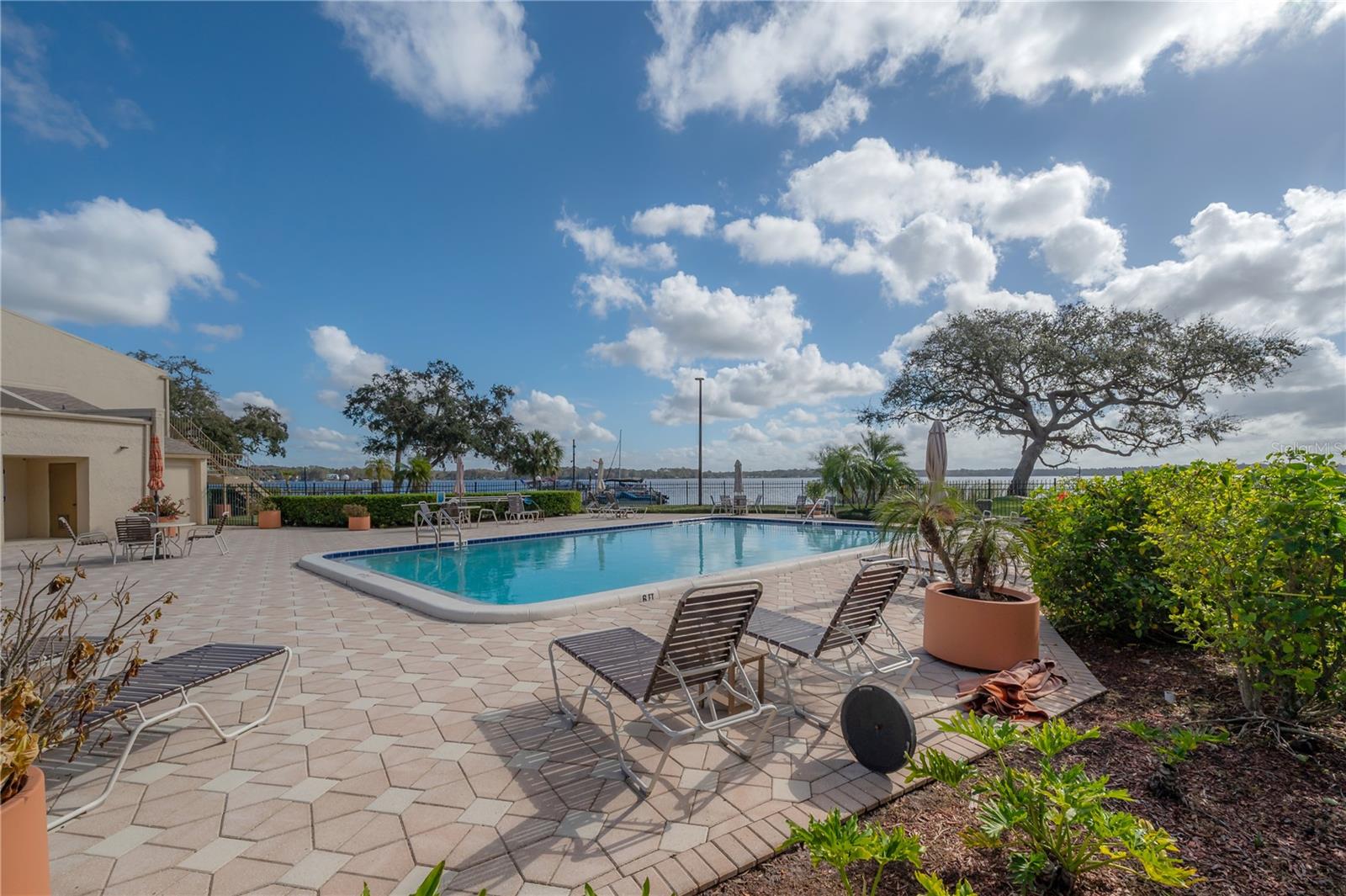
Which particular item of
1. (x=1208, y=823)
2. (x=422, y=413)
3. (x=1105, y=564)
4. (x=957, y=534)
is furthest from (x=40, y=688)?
(x=422, y=413)

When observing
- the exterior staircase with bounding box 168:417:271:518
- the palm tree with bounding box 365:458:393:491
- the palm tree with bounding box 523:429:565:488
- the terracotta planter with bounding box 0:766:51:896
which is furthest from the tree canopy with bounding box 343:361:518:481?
the terracotta planter with bounding box 0:766:51:896

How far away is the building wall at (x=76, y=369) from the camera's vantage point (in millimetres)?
17656

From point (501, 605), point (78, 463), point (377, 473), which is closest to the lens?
point (501, 605)

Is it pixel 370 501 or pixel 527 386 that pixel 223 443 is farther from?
pixel 370 501

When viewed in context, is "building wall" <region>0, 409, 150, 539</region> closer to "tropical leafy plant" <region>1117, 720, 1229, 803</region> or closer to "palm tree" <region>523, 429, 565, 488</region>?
"tropical leafy plant" <region>1117, 720, 1229, 803</region>

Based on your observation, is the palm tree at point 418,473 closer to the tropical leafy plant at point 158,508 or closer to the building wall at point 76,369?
the building wall at point 76,369

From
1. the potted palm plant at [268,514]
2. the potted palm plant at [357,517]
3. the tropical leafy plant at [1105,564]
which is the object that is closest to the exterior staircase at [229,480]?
the potted palm plant at [268,514]

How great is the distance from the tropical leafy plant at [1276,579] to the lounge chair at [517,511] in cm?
1644

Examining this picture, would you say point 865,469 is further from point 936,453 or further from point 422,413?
point 422,413

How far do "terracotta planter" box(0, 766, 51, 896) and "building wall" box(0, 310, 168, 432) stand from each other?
19.0m

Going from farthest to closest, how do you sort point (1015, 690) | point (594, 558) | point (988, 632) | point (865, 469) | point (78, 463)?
point (865, 469)
point (78, 463)
point (594, 558)
point (988, 632)
point (1015, 690)

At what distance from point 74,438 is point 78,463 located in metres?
0.96

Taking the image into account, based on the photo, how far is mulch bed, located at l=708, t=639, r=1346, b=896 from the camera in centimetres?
212

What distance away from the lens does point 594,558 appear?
12.1 meters
